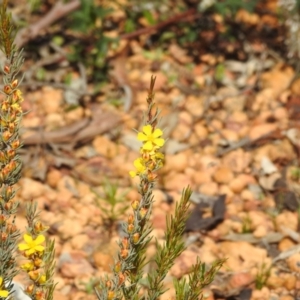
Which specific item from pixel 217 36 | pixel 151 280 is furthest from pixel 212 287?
pixel 217 36

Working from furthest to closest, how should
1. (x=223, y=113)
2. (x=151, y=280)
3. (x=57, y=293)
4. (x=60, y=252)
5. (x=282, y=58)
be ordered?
(x=282, y=58)
(x=223, y=113)
(x=60, y=252)
(x=57, y=293)
(x=151, y=280)

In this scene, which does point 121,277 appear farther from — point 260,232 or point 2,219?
point 260,232

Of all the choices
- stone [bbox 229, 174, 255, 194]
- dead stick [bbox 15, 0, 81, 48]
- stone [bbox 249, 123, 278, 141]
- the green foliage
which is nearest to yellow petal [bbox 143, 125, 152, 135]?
stone [bbox 229, 174, 255, 194]

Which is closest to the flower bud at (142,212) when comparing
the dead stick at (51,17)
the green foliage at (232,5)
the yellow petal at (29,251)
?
the yellow petal at (29,251)

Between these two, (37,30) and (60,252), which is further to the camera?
(37,30)

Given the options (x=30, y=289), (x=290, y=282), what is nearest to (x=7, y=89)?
(x=30, y=289)

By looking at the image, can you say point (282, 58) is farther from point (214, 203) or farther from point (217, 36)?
point (214, 203)
